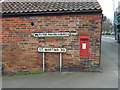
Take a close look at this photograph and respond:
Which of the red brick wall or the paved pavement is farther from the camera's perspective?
the red brick wall

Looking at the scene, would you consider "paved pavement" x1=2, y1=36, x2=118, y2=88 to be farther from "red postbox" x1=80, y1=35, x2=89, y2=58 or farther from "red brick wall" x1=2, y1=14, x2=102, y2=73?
"red postbox" x1=80, y1=35, x2=89, y2=58

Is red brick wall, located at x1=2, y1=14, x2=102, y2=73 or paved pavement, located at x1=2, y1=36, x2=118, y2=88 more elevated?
red brick wall, located at x1=2, y1=14, x2=102, y2=73

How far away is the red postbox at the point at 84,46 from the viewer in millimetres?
4801

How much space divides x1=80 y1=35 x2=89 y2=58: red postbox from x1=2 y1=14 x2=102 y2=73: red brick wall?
5.6 inches

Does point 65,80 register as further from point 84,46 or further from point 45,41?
point 45,41

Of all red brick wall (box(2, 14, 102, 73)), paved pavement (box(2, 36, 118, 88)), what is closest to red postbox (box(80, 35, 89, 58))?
red brick wall (box(2, 14, 102, 73))

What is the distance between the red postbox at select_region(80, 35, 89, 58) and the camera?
4801 millimetres

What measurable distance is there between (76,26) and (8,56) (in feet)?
10.4

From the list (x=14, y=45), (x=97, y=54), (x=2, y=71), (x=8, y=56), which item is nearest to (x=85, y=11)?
(x=97, y=54)

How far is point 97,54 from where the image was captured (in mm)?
4844

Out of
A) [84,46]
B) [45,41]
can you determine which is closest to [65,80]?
[84,46]

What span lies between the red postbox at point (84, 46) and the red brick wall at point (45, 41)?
141 mm

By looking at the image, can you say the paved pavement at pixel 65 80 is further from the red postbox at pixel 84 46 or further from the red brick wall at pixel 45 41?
the red postbox at pixel 84 46

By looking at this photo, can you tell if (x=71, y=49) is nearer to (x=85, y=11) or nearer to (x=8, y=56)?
(x=85, y=11)
